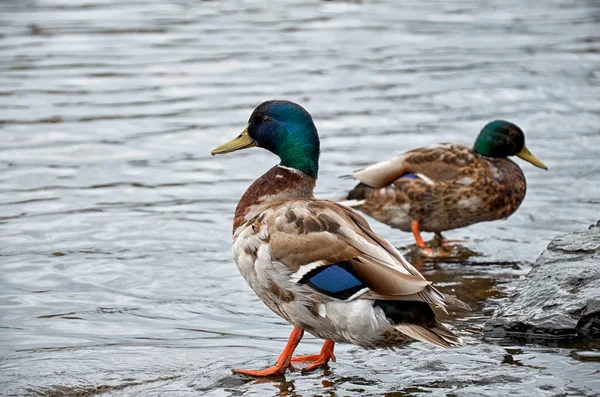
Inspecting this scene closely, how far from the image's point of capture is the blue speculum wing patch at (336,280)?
14.8ft

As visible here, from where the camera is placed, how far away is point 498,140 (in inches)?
301

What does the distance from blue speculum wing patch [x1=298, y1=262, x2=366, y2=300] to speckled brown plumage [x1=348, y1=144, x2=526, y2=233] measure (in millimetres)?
2872

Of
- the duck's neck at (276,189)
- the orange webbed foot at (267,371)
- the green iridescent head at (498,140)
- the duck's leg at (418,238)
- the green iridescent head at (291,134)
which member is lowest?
the duck's leg at (418,238)

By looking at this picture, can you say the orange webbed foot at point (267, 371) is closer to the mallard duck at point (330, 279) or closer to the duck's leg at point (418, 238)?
the mallard duck at point (330, 279)

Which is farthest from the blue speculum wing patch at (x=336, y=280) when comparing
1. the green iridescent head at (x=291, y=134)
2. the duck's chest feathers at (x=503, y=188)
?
the duck's chest feathers at (x=503, y=188)

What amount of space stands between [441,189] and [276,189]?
90.9 inches

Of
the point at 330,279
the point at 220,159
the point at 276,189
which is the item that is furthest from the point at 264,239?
the point at 220,159

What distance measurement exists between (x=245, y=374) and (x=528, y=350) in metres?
1.30

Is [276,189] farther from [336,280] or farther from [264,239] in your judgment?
[336,280]

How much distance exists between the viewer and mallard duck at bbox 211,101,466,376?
14.8ft

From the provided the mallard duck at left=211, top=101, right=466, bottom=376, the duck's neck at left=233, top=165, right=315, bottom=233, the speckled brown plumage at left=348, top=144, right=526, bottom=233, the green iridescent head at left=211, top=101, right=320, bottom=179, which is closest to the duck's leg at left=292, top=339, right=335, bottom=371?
the mallard duck at left=211, top=101, right=466, bottom=376

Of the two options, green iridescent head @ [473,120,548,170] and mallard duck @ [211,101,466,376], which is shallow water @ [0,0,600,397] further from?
green iridescent head @ [473,120,548,170]

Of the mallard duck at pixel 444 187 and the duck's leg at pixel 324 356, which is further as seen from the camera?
the mallard duck at pixel 444 187

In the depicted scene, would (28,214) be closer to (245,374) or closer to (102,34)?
(245,374)
